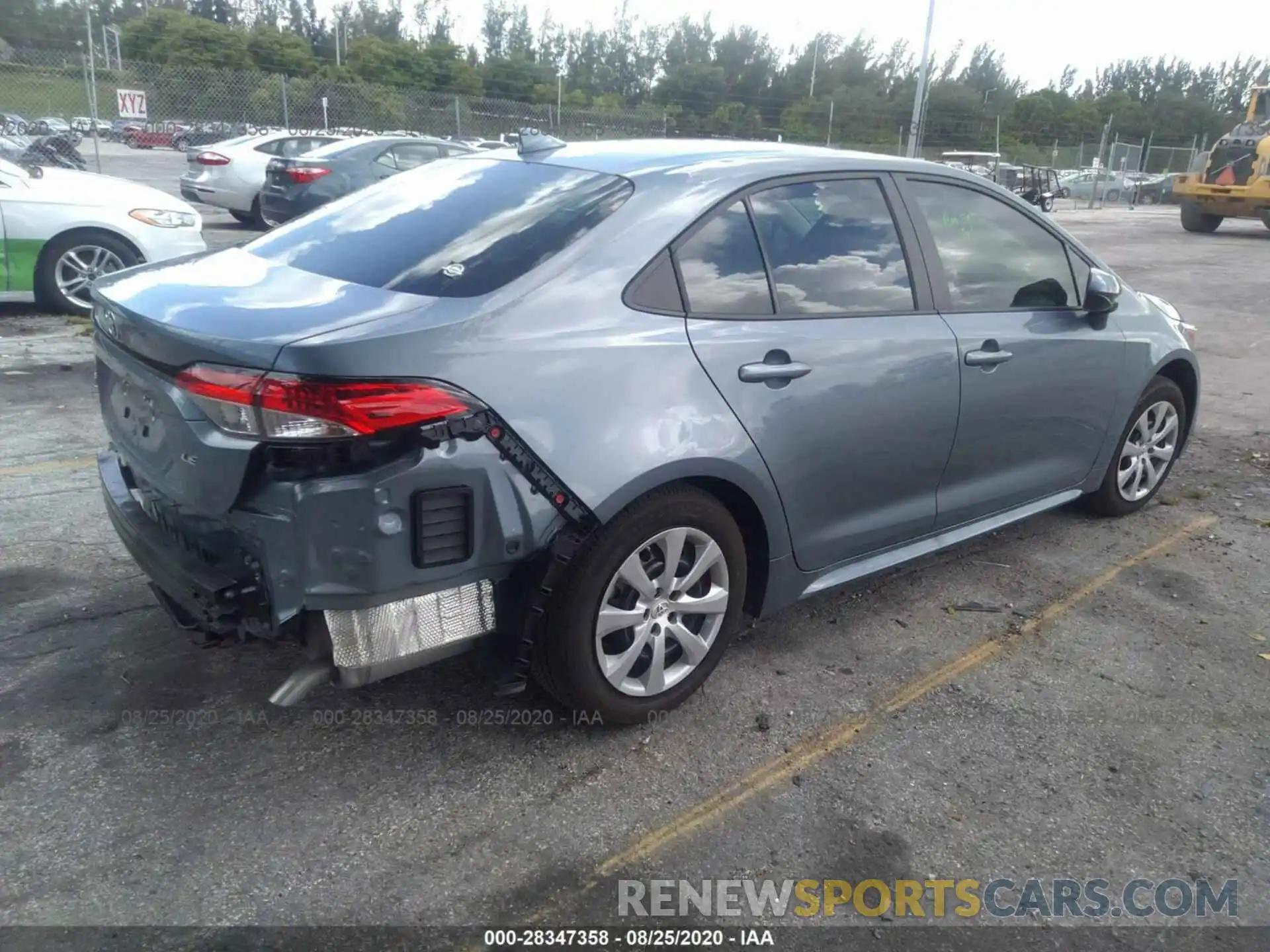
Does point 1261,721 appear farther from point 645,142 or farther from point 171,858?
point 171,858

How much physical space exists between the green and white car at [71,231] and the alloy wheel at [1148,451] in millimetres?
6564

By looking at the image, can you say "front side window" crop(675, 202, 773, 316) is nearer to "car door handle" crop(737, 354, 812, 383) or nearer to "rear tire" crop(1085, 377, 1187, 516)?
"car door handle" crop(737, 354, 812, 383)

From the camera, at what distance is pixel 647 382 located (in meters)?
2.74

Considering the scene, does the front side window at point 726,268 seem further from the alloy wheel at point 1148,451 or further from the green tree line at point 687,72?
the green tree line at point 687,72

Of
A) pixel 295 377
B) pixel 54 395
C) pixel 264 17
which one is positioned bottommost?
pixel 54 395

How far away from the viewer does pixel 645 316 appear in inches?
110

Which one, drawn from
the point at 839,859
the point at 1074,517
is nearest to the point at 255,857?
the point at 839,859

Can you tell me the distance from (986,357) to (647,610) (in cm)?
165

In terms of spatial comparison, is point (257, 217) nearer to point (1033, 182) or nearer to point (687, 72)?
point (1033, 182)

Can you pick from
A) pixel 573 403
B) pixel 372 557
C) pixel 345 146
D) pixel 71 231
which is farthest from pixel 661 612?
pixel 345 146

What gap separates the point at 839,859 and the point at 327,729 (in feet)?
4.92

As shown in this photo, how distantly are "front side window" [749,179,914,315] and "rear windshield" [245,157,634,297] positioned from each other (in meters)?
0.53

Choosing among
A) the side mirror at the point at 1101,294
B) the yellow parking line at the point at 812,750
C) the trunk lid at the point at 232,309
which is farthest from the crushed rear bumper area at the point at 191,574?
the side mirror at the point at 1101,294

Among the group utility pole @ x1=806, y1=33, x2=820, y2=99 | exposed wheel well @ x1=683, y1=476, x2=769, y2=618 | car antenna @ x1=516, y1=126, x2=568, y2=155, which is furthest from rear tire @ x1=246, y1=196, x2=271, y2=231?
utility pole @ x1=806, y1=33, x2=820, y2=99
